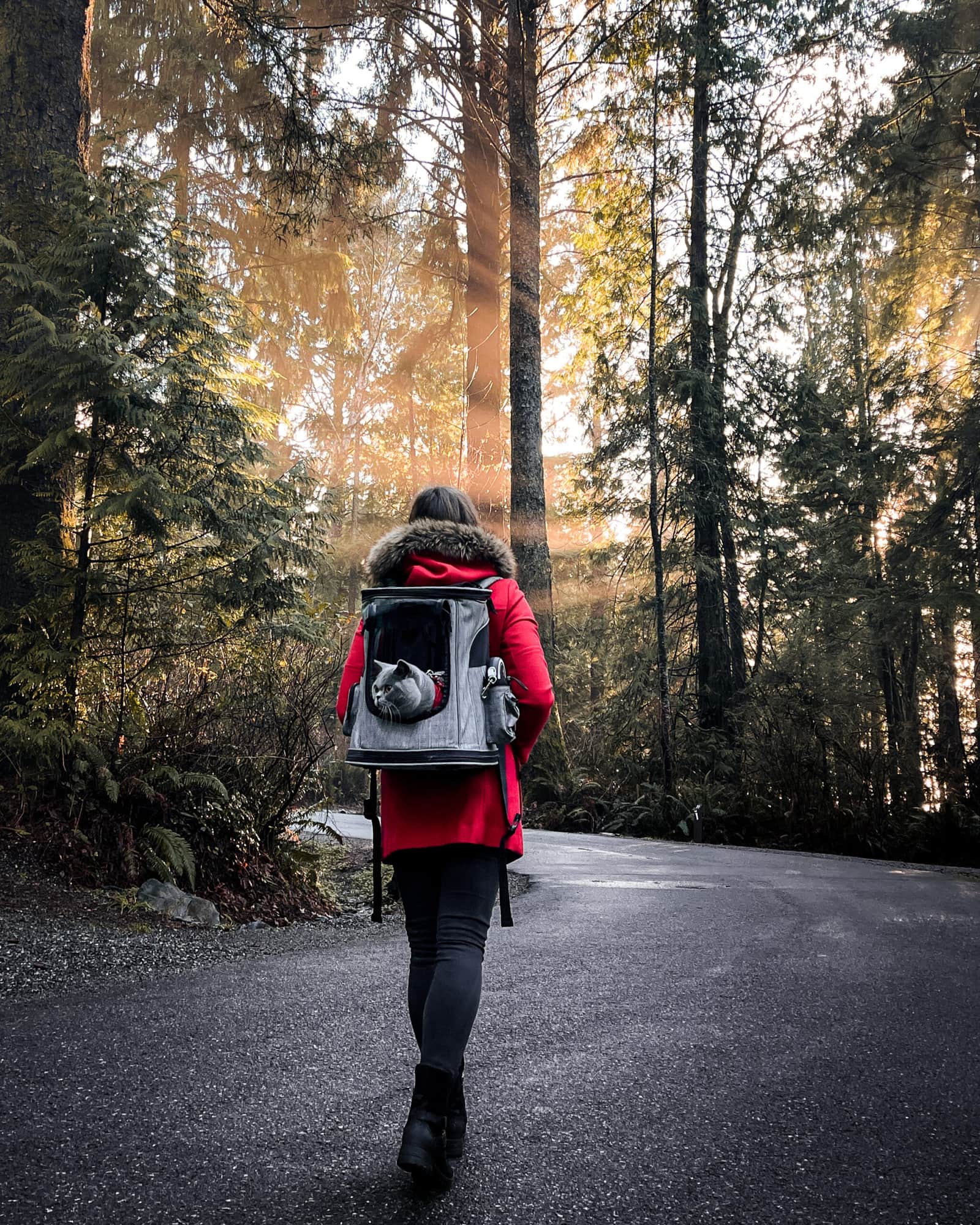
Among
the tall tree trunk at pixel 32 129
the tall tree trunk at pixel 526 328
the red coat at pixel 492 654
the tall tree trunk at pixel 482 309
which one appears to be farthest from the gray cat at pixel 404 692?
the tall tree trunk at pixel 482 309

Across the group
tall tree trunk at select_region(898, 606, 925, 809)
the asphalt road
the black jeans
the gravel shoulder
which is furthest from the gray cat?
tall tree trunk at select_region(898, 606, 925, 809)

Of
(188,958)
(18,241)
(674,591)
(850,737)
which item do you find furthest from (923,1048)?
(674,591)

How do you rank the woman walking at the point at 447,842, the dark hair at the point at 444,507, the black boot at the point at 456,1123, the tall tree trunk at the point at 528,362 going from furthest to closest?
1. the tall tree trunk at the point at 528,362
2. the dark hair at the point at 444,507
3. the black boot at the point at 456,1123
4. the woman walking at the point at 447,842

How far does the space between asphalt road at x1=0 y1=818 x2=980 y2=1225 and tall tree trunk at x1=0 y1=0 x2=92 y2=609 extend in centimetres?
431

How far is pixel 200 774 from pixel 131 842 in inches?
24.5

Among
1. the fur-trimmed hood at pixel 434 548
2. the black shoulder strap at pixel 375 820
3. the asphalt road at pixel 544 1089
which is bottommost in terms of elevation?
the asphalt road at pixel 544 1089

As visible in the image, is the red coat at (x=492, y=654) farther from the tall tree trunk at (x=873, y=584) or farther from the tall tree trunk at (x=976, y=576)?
the tall tree trunk at (x=976, y=576)

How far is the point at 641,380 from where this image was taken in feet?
59.9

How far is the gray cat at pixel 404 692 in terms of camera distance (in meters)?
2.94

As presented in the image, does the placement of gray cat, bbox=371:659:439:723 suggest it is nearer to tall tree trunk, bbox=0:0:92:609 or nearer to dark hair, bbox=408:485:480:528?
dark hair, bbox=408:485:480:528

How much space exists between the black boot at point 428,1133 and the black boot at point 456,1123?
0.16 m

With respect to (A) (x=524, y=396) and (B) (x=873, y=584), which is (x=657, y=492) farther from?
(B) (x=873, y=584)

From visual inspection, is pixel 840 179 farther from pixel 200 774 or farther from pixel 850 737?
pixel 200 774

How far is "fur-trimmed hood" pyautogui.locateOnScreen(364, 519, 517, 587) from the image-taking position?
327 centimetres
